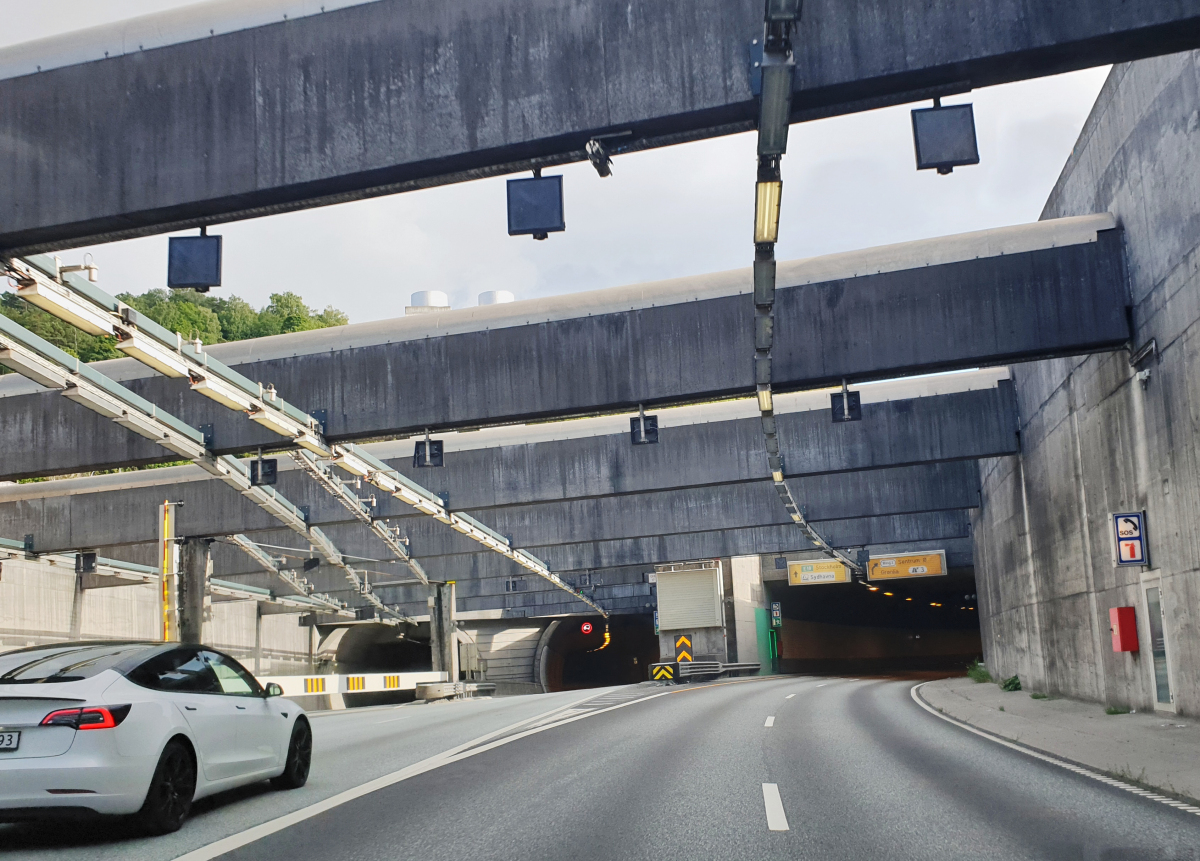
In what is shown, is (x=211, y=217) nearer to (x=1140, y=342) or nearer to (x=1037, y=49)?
(x=1037, y=49)

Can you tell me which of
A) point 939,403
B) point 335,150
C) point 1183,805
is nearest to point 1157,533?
point 1183,805

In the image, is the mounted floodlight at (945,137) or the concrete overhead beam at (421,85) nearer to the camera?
the mounted floodlight at (945,137)

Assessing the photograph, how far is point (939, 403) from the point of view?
2598cm

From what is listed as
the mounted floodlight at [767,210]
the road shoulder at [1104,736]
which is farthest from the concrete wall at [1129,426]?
the mounted floodlight at [767,210]

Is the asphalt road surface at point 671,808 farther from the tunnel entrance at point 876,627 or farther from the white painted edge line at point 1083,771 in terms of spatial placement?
the tunnel entrance at point 876,627

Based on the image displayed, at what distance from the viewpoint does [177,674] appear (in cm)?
896

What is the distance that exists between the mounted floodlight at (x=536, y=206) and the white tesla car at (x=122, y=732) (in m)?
5.08

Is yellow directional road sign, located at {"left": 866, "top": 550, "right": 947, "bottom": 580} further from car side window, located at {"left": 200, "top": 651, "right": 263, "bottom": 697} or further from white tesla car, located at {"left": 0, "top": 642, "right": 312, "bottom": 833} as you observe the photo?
white tesla car, located at {"left": 0, "top": 642, "right": 312, "bottom": 833}

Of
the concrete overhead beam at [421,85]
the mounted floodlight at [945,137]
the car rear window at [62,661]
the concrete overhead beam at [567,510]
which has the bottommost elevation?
the car rear window at [62,661]

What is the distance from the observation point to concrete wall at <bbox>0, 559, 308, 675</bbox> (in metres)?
34.5

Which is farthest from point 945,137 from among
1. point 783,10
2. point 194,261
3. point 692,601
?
point 692,601

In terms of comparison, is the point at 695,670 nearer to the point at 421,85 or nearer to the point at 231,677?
the point at 231,677

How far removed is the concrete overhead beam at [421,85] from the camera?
1021 centimetres

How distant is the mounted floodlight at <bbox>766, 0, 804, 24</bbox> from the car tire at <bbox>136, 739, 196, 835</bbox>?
7.30 m
